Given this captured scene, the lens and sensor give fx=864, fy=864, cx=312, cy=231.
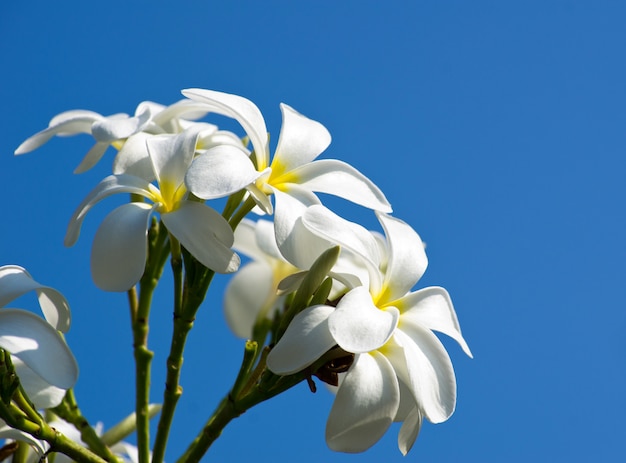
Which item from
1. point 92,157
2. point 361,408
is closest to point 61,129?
point 92,157

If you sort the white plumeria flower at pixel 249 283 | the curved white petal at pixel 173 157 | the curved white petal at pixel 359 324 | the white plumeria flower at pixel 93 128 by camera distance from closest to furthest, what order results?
the curved white petal at pixel 359 324, the curved white petal at pixel 173 157, the white plumeria flower at pixel 93 128, the white plumeria flower at pixel 249 283

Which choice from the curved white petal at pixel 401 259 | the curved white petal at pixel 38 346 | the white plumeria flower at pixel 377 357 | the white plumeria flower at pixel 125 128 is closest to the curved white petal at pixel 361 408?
the white plumeria flower at pixel 377 357

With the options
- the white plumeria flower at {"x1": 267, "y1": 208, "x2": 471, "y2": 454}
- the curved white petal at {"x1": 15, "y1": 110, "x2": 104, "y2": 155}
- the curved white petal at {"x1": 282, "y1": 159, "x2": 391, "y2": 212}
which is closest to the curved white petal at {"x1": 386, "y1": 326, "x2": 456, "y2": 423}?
the white plumeria flower at {"x1": 267, "y1": 208, "x2": 471, "y2": 454}

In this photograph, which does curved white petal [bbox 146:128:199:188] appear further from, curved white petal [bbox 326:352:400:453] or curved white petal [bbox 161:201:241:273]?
curved white petal [bbox 326:352:400:453]

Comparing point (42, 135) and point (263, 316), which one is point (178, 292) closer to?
point (263, 316)

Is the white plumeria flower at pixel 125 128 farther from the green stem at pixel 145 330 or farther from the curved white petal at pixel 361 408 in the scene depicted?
the curved white petal at pixel 361 408

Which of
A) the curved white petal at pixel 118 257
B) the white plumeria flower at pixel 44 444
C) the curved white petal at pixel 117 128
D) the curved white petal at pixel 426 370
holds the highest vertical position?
the curved white petal at pixel 117 128

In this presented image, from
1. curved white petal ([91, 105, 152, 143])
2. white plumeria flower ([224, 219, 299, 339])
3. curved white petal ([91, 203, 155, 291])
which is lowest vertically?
curved white petal ([91, 203, 155, 291])

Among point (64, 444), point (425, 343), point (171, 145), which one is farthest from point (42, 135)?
point (425, 343)
